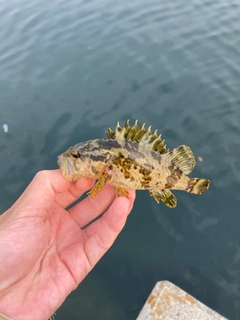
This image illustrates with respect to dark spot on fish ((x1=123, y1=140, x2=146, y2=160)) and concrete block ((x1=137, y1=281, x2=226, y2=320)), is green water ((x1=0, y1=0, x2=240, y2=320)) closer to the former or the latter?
concrete block ((x1=137, y1=281, x2=226, y2=320))

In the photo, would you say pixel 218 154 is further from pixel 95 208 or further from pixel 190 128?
pixel 95 208

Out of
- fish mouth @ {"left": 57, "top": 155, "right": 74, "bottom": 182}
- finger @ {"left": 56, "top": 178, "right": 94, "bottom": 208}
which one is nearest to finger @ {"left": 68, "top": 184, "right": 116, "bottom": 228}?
finger @ {"left": 56, "top": 178, "right": 94, "bottom": 208}

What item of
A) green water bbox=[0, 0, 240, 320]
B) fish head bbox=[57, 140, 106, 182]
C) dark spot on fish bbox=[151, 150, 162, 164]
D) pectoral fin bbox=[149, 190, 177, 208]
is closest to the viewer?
fish head bbox=[57, 140, 106, 182]

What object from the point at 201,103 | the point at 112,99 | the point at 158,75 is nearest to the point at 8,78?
the point at 112,99

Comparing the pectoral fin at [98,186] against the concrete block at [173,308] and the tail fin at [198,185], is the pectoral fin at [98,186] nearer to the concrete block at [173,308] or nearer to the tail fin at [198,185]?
the tail fin at [198,185]

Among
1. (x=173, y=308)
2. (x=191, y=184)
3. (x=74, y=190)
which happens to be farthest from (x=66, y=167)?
(x=173, y=308)

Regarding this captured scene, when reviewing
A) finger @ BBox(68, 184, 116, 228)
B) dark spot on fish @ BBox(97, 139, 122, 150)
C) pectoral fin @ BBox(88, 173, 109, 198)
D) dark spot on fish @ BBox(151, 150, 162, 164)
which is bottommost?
finger @ BBox(68, 184, 116, 228)
